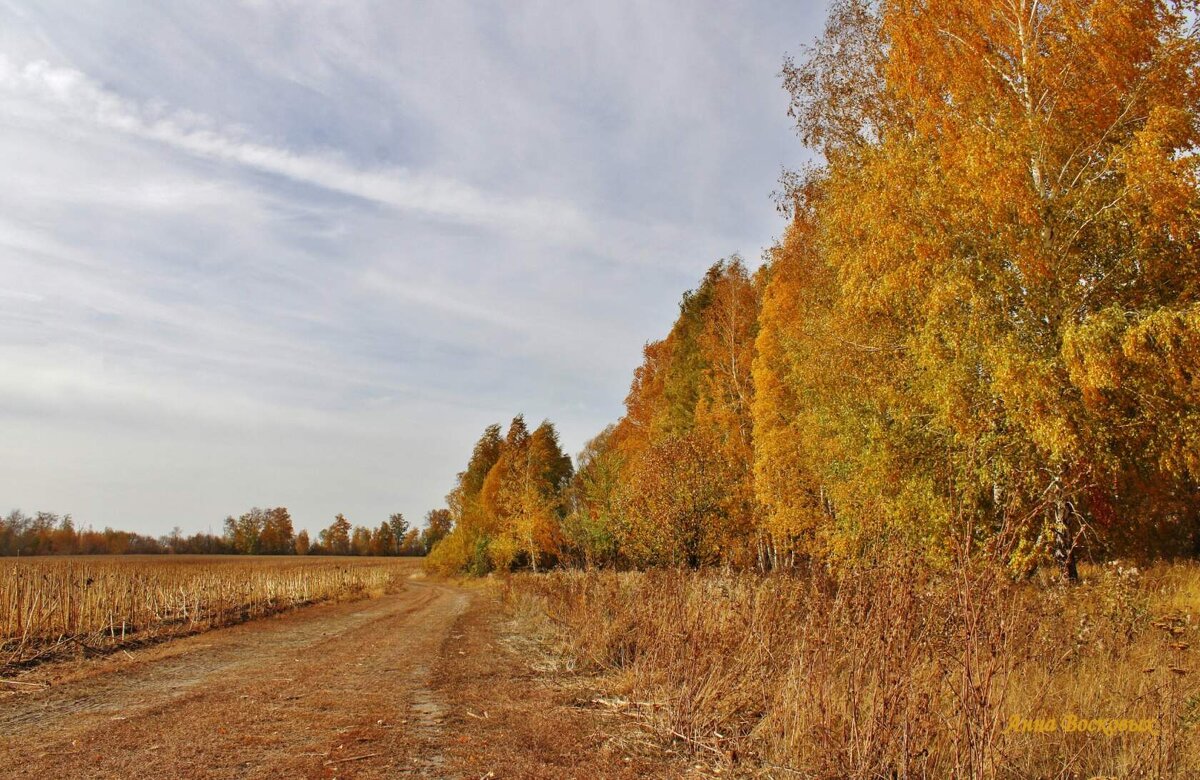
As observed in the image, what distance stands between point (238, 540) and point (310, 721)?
110343 millimetres

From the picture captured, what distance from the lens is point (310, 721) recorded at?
6957mm

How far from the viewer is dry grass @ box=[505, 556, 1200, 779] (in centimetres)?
434

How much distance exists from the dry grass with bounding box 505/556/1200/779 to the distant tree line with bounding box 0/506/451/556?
88862mm

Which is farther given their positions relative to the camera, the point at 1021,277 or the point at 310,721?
the point at 1021,277

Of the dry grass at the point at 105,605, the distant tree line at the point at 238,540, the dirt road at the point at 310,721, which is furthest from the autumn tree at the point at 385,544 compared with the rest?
the dirt road at the point at 310,721

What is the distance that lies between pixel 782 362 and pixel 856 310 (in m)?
9.35

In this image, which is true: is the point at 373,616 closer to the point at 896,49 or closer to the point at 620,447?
the point at 620,447

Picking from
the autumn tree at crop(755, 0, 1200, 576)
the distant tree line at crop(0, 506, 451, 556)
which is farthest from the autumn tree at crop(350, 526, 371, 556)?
the autumn tree at crop(755, 0, 1200, 576)

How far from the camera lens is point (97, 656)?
12883 mm

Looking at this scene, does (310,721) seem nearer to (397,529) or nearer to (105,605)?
(105,605)

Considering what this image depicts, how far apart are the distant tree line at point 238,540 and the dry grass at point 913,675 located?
88.9m

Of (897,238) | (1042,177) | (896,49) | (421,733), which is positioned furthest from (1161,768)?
(896,49)

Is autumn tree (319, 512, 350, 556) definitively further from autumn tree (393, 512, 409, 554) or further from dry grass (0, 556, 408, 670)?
dry grass (0, 556, 408, 670)

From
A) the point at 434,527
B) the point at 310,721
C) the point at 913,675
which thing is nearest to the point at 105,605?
the point at 310,721
